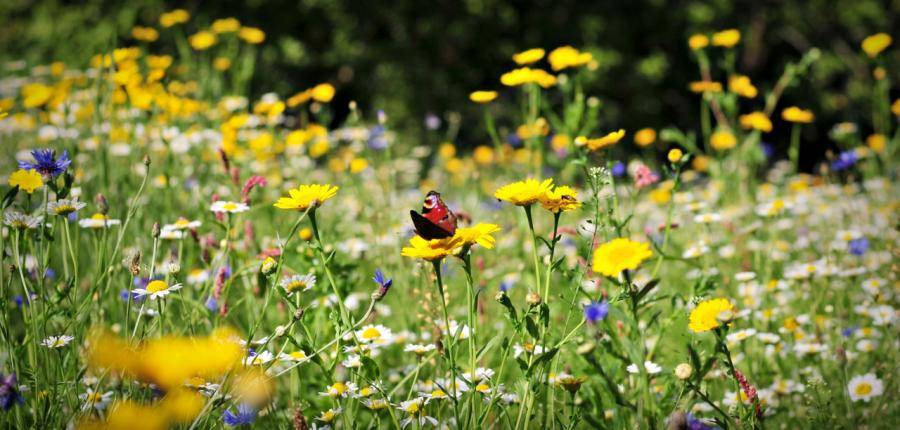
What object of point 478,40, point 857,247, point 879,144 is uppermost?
point 478,40

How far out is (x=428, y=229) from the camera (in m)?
1.10

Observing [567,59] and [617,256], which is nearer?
[617,256]

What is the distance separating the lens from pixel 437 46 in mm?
7168

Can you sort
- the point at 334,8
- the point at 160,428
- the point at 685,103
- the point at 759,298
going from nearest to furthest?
the point at 160,428
the point at 759,298
the point at 334,8
the point at 685,103

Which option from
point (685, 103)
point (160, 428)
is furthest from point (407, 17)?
point (160, 428)

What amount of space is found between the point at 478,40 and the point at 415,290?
5863 mm

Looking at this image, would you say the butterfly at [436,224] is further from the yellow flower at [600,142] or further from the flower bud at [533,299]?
the yellow flower at [600,142]

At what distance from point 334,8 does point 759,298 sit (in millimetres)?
5664

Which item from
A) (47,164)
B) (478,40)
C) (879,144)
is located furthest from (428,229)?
(478,40)

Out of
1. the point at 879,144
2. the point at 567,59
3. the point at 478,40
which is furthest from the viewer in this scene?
the point at 478,40

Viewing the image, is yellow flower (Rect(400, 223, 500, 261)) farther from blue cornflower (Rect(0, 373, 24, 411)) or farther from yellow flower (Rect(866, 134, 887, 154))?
yellow flower (Rect(866, 134, 887, 154))

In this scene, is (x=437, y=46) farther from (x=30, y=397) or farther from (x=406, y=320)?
(x=30, y=397)

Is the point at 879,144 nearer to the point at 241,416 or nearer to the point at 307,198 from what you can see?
the point at 307,198

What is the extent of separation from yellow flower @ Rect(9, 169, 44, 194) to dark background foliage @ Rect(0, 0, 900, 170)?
542 centimetres
